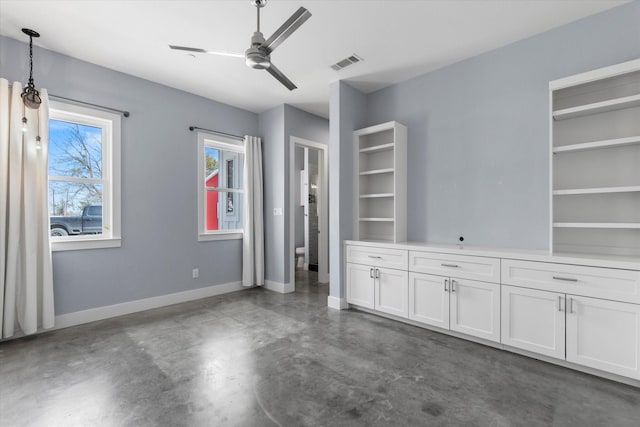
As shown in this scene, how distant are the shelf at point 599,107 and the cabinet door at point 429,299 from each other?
1769 mm

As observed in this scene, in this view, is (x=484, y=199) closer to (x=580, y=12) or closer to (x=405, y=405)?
(x=580, y=12)

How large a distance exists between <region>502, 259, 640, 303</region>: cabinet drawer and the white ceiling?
2.16 m

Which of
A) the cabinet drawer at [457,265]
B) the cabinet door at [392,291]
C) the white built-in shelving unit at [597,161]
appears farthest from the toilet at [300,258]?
the white built-in shelving unit at [597,161]

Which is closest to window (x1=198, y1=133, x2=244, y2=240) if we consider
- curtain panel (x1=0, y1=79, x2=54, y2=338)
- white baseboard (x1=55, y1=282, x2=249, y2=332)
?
white baseboard (x1=55, y1=282, x2=249, y2=332)

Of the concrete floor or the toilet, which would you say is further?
the toilet

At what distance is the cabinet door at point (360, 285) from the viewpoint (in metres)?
3.58

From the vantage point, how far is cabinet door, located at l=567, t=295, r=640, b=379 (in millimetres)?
2047

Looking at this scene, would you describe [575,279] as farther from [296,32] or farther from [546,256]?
[296,32]

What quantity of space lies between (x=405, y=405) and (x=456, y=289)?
1.36 meters

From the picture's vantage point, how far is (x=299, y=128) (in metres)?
4.89

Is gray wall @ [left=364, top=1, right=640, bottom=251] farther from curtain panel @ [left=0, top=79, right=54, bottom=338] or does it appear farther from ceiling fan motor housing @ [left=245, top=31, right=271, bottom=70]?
curtain panel @ [left=0, top=79, right=54, bottom=338]

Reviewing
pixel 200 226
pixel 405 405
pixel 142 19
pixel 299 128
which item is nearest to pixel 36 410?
pixel 405 405

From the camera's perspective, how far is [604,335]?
84.4 inches

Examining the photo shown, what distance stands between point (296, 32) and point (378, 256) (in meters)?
2.53
